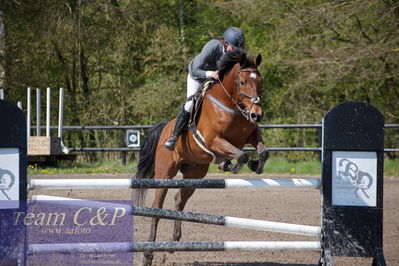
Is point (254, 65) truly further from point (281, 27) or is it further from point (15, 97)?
point (15, 97)

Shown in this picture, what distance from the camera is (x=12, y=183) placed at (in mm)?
4027

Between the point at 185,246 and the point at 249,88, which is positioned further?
the point at 249,88

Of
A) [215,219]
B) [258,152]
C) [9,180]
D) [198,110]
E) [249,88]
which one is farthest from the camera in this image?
[198,110]

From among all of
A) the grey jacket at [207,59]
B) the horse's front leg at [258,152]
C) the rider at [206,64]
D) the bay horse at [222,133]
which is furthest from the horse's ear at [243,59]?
the horse's front leg at [258,152]

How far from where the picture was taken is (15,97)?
A: 1828cm

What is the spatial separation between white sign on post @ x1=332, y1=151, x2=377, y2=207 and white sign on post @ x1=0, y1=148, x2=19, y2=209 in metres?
2.32

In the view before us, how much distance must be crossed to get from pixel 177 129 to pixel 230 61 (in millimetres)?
955

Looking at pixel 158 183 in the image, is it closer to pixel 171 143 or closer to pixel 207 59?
pixel 171 143

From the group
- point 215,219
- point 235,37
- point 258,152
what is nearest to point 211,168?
point 235,37

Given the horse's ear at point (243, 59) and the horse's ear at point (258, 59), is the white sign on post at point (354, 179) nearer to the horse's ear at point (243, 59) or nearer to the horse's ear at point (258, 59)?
the horse's ear at point (258, 59)

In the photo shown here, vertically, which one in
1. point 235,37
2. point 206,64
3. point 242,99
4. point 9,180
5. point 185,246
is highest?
point 235,37

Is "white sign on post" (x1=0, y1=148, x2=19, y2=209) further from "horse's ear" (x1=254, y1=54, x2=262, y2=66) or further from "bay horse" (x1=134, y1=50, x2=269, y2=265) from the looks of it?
"horse's ear" (x1=254, y1=54, x2=262, y2=66)

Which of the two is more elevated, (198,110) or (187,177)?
(198,110)

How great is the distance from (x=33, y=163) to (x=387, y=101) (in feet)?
35.6
